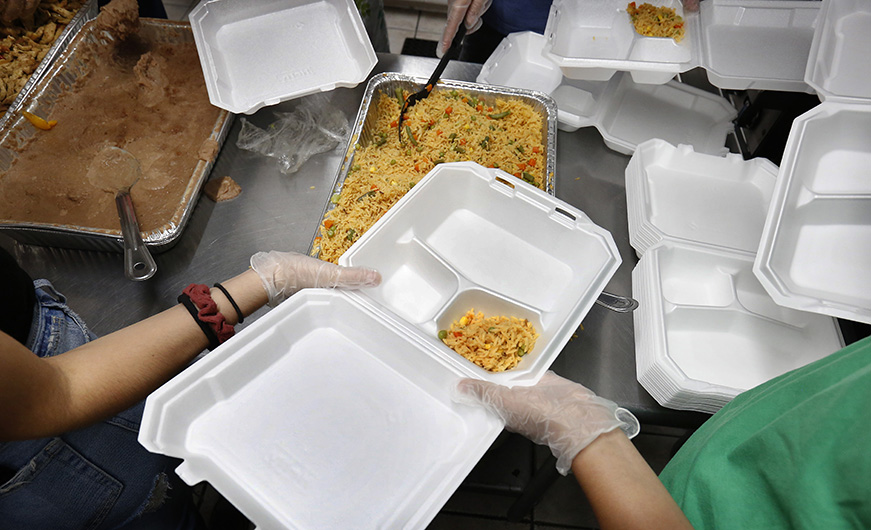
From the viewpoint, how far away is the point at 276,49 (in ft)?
6.56

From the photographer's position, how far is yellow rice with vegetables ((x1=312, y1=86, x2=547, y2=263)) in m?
1.68

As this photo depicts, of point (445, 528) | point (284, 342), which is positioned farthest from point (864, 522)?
point (445, 528)

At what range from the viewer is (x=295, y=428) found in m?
1.16

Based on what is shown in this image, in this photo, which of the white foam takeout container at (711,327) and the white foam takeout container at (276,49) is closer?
the white foam takeout container at (711,327)

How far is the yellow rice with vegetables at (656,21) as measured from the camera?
6.25 ft

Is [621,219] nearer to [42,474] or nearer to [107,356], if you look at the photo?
[107,356]

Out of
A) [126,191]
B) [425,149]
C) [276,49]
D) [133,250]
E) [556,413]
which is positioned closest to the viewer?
[556,413]

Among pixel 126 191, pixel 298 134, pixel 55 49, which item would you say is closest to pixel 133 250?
pixel 126 191

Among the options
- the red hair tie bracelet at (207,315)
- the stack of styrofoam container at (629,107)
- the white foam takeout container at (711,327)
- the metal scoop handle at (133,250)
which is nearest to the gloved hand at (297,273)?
the red hair tie bracelet at (207,315)

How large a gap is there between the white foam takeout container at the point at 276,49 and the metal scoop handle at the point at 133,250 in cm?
53

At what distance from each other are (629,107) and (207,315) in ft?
6.45

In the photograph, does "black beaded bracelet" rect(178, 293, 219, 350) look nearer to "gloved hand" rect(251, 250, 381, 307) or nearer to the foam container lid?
"gloved hand" rect(251, 250, 381, 307)

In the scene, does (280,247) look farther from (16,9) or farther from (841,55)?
(841,55)

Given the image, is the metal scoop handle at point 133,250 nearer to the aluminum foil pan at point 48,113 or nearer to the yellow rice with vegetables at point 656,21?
the aluminum foil pan at point 48,113
